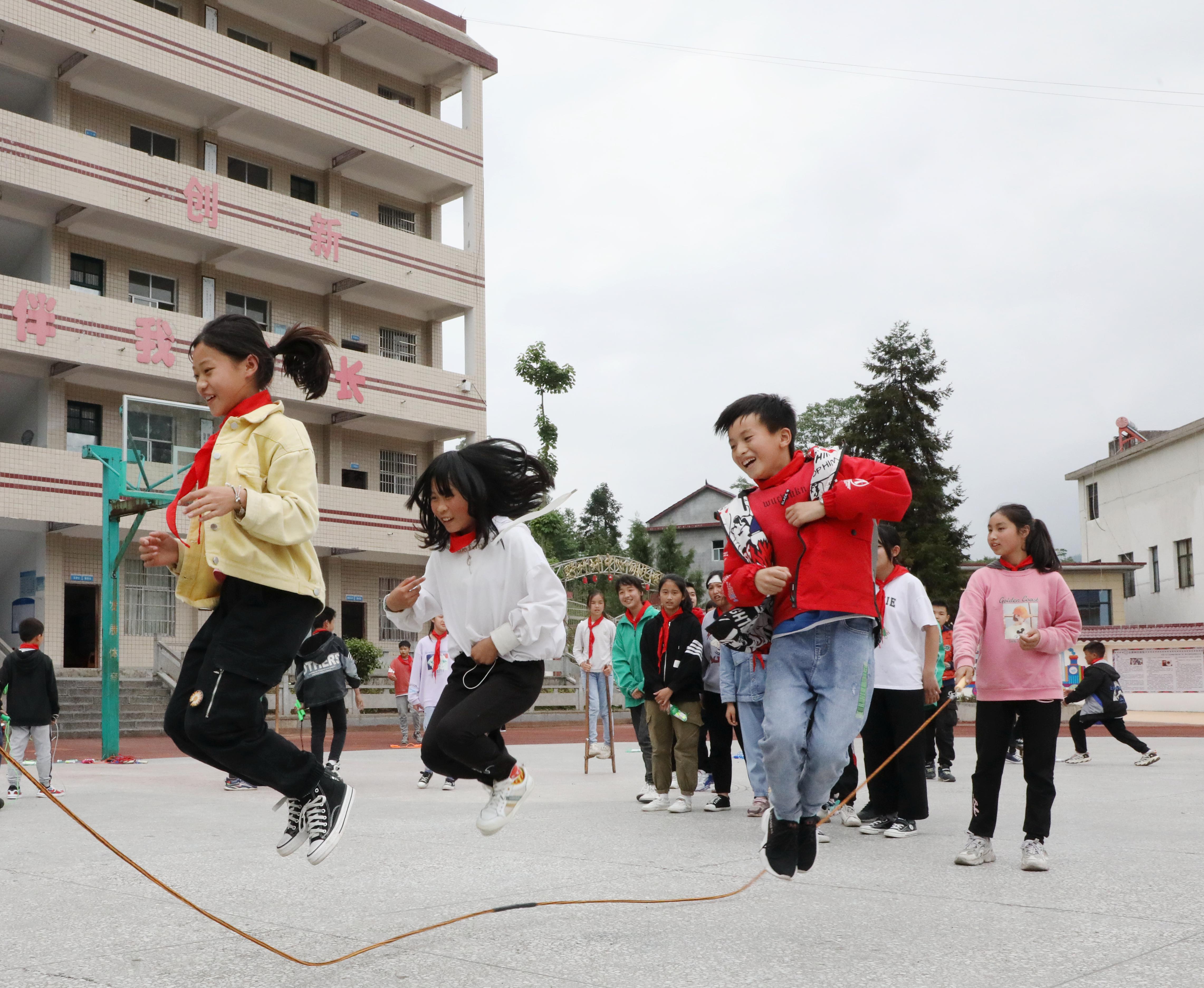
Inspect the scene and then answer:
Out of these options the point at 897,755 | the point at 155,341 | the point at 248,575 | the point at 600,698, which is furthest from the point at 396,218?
the point at 248,575

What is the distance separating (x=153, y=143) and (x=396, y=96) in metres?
8.63

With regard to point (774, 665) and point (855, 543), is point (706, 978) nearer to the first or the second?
point (774, 665)

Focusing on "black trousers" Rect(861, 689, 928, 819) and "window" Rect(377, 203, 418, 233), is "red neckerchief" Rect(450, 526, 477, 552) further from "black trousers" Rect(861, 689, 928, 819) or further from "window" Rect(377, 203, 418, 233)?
"window" Rect(377, 203, 418, 233)

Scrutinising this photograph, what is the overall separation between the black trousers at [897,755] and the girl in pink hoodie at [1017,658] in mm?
1162

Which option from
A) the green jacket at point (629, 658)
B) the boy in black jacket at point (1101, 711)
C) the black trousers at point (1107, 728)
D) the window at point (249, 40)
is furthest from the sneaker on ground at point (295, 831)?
the window at point (249, 40)

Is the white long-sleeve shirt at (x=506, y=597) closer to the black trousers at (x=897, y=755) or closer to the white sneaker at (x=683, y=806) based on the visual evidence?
the black trousers at (x=897, y=755)

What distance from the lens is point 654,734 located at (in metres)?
9.16

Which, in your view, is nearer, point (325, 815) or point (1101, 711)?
point (325, 815)

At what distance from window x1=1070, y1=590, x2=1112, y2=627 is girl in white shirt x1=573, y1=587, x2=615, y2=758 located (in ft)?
130

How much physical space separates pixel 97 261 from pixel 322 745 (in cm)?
2287

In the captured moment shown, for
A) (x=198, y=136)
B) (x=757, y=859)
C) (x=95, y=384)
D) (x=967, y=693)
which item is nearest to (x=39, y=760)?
(x=757, y=859)

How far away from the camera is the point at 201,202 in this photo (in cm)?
2992

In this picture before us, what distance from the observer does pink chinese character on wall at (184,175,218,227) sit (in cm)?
2973

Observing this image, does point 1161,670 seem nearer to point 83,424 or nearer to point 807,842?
point 83,424
